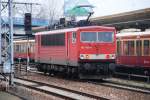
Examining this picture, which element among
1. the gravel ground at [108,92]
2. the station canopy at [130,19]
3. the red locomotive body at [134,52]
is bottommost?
the gravel ground at [108,92]

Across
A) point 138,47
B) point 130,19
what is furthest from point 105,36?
point 130,19

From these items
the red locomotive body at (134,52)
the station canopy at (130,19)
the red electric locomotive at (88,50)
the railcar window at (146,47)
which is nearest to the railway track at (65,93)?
the red electric locomotive at (88,50)

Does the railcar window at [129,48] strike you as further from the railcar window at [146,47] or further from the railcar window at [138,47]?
the railcar window at [146,47]

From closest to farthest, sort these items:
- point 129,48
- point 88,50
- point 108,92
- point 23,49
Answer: point 108,92
point 88,50
point 129,48
point 23,49

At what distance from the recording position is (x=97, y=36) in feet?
89.7

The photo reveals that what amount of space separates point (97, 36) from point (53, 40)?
13.0ft

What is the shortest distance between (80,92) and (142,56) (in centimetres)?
824

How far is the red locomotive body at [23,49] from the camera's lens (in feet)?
159

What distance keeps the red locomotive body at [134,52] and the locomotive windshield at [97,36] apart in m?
1.89

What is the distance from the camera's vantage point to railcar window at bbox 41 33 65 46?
28.9 meters

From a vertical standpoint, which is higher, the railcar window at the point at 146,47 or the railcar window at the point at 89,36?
the railcar window at the point at 89,36

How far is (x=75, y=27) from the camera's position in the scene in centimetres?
2781

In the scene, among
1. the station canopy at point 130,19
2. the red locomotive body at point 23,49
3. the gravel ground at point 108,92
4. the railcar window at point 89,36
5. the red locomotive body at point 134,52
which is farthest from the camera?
the red locomotive body at point 23,49

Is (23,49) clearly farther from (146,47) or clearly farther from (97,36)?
(146,47)
